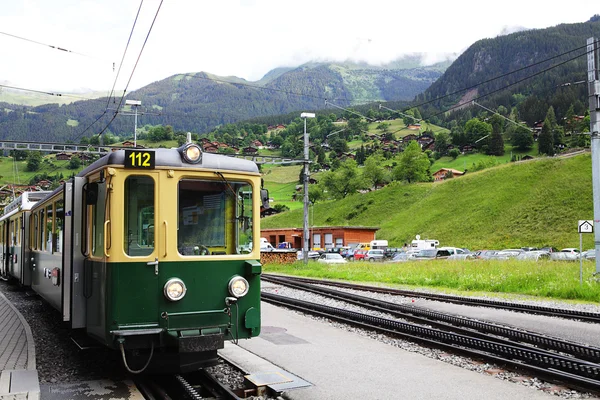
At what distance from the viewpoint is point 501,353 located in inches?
378

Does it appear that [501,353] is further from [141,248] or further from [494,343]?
[141,248]

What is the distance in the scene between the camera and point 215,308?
7.48 m

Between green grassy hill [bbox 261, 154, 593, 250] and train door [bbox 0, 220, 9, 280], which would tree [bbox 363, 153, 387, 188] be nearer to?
green grassy hill [bbox 261, 154, 593, 250]

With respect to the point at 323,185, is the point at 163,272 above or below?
below

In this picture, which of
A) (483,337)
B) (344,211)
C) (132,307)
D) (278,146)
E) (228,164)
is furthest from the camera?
(278,146)

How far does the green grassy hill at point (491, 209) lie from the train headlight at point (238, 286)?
4977 centimetres

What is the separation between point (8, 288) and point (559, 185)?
192 ft

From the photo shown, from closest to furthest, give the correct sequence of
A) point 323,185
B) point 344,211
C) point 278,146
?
1. point 344,211
2. point 323,185
3. point 278,146

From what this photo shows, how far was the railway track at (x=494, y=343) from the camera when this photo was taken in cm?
809

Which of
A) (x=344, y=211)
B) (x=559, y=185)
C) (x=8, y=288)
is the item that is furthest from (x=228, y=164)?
(x=344, y=211)

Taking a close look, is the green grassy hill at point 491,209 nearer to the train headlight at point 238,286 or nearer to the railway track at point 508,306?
the railway track at point 508,306

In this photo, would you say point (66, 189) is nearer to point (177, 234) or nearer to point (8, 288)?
point (177, 234)

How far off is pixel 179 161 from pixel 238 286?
1780 millimetres

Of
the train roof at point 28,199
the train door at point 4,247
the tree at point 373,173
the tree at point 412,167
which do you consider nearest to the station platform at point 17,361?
the train roof at point 28,199
